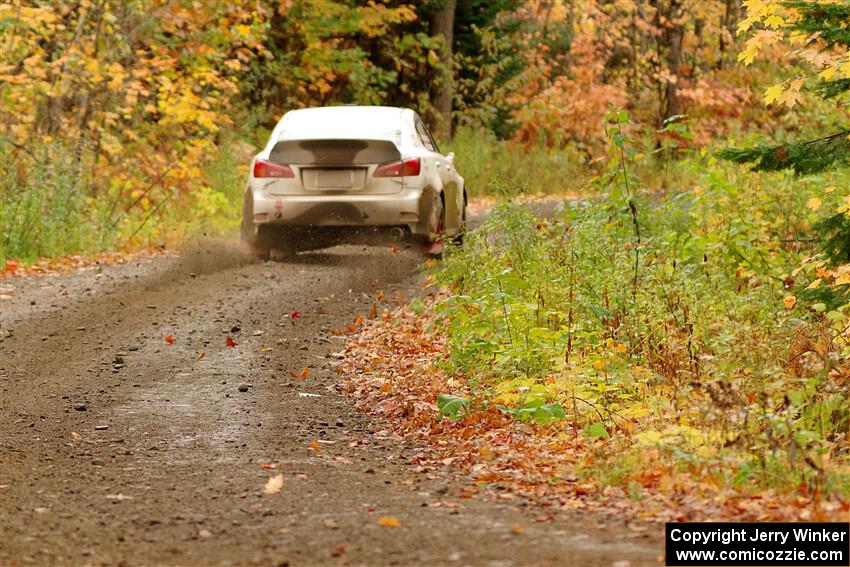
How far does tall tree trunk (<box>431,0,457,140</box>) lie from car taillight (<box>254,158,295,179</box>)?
14842 mm

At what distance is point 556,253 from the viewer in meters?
11.7

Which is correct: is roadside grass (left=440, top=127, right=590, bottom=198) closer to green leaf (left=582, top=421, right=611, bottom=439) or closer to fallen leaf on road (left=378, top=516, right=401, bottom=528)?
green leaf (left=582, top=421, right=611, bottom=439)

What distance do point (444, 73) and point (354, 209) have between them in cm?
1593

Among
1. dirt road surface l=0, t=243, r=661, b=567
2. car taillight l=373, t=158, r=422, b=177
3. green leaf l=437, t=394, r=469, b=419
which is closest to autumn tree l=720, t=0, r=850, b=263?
green leaf l=437, t=394, r=469, b=419

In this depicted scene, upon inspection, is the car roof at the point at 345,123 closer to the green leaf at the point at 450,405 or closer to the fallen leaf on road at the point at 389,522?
the green leaf at the point at 450,405

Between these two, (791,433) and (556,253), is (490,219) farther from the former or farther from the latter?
(791,433)

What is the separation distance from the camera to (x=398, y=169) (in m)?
14.5

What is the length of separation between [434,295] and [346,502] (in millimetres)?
7112

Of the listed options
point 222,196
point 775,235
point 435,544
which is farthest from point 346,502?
point 222,196

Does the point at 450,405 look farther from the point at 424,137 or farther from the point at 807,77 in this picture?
the point at 424,137

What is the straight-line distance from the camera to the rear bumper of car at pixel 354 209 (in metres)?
14.5

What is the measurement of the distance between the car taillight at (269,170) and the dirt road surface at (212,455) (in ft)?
6.01

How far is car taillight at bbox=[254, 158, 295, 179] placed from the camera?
48.2ft

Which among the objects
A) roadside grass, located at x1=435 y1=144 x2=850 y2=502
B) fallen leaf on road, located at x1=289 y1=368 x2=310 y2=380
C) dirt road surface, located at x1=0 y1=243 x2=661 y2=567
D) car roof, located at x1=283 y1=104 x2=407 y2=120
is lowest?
fallen leaf on road, located at x1=289 y1=368 x2=310 y2=380
